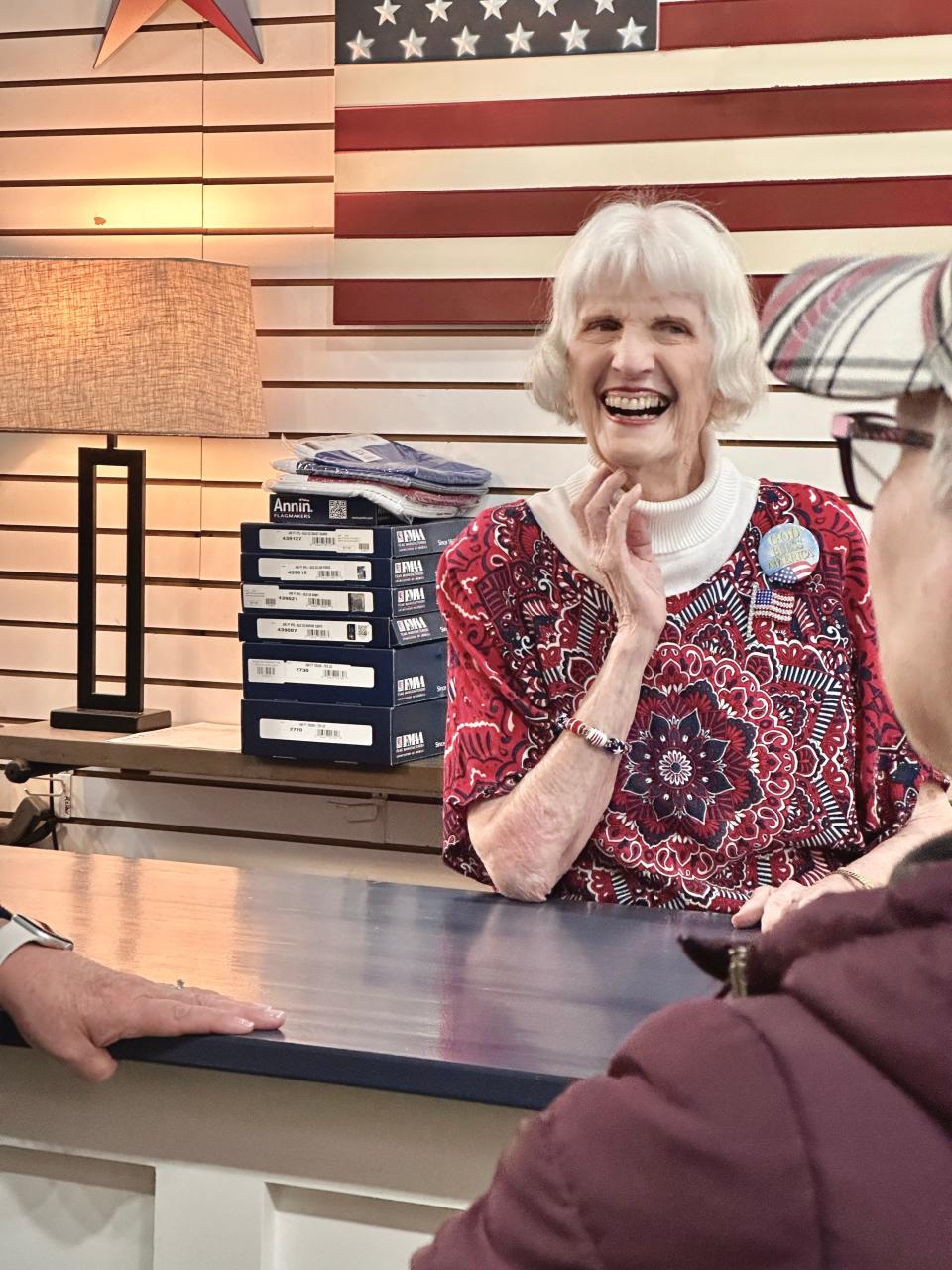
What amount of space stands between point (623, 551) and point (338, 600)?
4.06 ft

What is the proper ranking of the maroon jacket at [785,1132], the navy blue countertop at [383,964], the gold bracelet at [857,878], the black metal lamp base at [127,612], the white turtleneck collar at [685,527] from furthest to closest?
the black metal lamp base at [127,612], the white turtleneck collar at [685,527], the gold bracelet at [857,878], the navy blue countertop at [383,964], the maroon jacket at [785,1132]

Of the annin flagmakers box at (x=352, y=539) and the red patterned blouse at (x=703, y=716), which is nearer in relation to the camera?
the red patterned blouse at (x=703, y=716)

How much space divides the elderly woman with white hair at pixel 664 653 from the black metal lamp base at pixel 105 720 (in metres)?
1.54

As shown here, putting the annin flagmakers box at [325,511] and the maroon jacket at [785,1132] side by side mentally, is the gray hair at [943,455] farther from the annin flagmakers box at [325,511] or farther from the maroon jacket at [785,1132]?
the annin flagmakers box at [325,511]

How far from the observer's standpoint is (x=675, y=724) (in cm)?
229

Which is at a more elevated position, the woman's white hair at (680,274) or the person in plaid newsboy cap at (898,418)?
the woman's white hair at (680,274)

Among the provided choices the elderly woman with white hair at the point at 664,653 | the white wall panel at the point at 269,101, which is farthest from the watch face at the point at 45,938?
the white wall panel at the point at 269,101

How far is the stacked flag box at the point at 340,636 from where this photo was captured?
3389 mm

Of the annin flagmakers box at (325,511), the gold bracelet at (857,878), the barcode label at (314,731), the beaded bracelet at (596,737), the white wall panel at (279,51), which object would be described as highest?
the white wall panel at (279,51)

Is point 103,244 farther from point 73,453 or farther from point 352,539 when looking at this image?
point 352,539

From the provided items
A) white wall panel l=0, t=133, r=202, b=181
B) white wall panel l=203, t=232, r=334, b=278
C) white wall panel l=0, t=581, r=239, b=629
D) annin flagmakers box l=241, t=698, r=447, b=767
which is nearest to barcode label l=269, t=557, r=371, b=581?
annin flagmakers box l=241, t=698, r=447, b=767

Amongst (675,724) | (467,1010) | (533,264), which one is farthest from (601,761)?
(533,264)

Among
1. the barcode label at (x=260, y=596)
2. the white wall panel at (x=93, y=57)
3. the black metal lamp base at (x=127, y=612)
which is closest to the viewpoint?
the barcode label at (x=260, y=596)

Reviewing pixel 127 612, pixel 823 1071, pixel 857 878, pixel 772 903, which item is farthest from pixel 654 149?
pixel 823 1071
